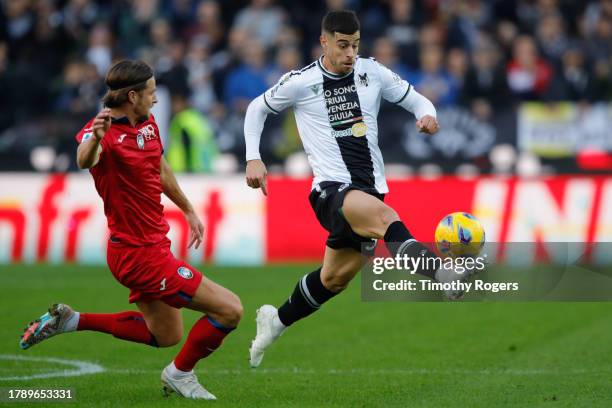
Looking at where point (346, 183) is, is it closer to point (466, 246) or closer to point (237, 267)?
point (466, 246)

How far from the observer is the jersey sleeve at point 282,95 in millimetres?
8883

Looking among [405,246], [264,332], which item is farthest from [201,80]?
[405,246]

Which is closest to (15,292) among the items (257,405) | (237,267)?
(237,267)

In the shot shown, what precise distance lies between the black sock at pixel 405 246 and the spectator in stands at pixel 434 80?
1115cm

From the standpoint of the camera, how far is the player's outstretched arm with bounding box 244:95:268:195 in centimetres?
841

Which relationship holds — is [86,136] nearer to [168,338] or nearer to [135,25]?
[168,338]

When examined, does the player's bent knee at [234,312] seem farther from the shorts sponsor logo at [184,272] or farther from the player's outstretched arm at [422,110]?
the player's outstretched arm at [422,110]

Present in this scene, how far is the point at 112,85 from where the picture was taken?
25.6 feet

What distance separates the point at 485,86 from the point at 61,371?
11.2m

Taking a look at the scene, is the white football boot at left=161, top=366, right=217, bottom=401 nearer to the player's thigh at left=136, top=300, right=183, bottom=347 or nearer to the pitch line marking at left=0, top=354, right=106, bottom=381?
the player's thigh at left=136, top=300, right=183, bottom=347

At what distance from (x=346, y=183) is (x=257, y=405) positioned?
182cm

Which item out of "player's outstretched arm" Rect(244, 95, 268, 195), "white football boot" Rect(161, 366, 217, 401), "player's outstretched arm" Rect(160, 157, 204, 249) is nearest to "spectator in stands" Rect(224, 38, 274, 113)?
"player's outstretched arm" Rect(244, 95, 268, 195)

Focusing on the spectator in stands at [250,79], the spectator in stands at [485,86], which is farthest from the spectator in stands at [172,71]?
the spectator in stands at [485,86]

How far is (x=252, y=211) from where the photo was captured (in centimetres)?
A: 1633
